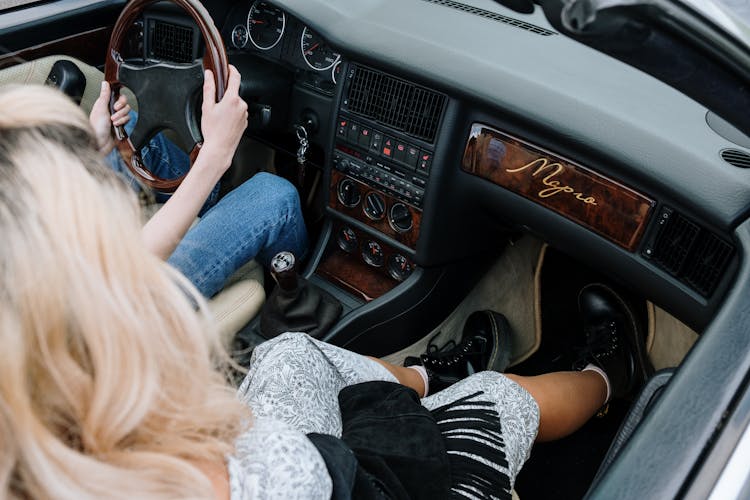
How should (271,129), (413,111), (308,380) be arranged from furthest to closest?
(271,129)
(413,111)
(308,380)

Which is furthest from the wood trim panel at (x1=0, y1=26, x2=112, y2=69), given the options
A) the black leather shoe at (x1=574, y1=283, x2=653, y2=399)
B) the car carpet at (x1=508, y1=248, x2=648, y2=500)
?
the black leather shoe at (x1=574, y1=283, x2=653, y2=399)

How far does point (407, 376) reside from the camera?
1.78 m

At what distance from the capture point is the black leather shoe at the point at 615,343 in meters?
2.04

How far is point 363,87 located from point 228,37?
2.22 ft

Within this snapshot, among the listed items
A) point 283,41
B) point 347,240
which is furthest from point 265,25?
point 347,240

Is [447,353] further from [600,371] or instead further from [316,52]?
[316,52]

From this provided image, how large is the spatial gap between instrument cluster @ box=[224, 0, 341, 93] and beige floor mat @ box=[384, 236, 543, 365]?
33.3 inches

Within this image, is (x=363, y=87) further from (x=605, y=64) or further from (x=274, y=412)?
(x=274, y=412)

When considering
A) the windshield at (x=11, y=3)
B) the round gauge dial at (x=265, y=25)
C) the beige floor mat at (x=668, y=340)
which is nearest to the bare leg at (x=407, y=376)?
the beige floor mat at (x=668, y=340)

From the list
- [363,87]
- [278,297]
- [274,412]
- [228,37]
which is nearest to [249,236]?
[278,297]

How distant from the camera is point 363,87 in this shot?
1.87 metres

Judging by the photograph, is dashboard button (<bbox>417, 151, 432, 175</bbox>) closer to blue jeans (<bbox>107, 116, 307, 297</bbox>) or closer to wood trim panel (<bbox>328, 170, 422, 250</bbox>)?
wood trim panel (<bbox>328, 170, 422, 250</bbox>)

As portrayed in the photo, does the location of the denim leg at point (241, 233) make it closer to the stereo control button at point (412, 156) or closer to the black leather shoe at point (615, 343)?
the stereo control button at point (412, 156)

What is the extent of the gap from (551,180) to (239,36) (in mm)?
1212
